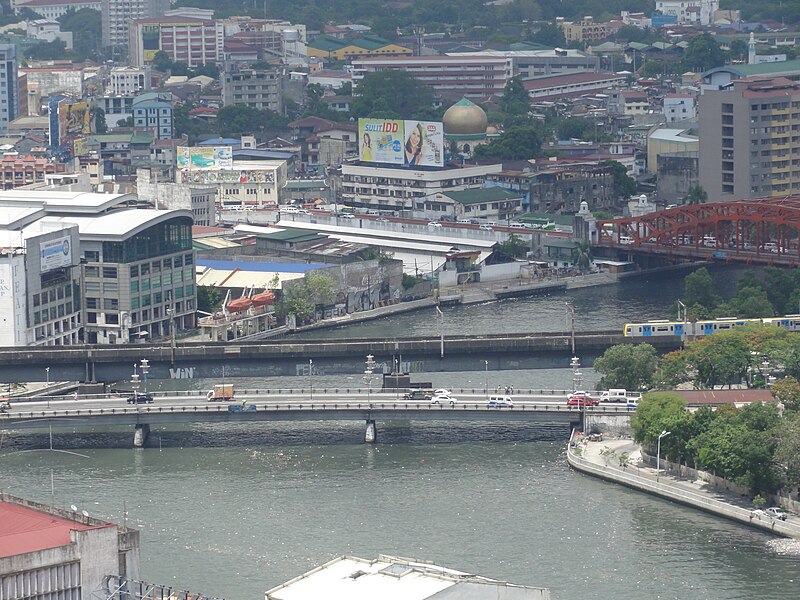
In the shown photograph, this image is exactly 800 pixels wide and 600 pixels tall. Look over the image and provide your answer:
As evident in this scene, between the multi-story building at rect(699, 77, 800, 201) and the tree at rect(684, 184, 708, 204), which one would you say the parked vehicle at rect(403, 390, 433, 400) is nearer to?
the tree at rect(684, 184, 708, 204)

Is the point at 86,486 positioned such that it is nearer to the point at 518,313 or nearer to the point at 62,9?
the point at 518,313

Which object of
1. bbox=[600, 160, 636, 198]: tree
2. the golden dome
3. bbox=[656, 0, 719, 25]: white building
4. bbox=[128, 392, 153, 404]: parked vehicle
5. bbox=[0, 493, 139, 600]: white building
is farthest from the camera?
bbox=[656, 0, 719, 25]: white building

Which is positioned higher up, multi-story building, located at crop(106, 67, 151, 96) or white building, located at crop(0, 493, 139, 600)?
multi-story building, located at crop(106, 67, 151, 96)

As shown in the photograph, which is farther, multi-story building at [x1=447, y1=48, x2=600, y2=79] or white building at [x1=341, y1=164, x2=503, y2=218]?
multi-story building at [x1=447, y1=48, x2=600, y2=79]

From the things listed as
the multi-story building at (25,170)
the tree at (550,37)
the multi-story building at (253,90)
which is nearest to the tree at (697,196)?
the multi-story building at (25,170)

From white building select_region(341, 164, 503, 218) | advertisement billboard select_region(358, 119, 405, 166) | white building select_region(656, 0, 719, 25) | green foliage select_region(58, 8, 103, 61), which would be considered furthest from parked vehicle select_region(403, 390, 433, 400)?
white building select_region(656, 0, 719, 25)

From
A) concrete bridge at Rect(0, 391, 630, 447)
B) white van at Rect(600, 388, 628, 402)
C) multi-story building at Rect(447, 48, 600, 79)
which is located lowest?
concrete bridge at Rect(0, 391, 630, 447)

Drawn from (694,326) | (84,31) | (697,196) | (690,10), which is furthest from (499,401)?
(84,31)
